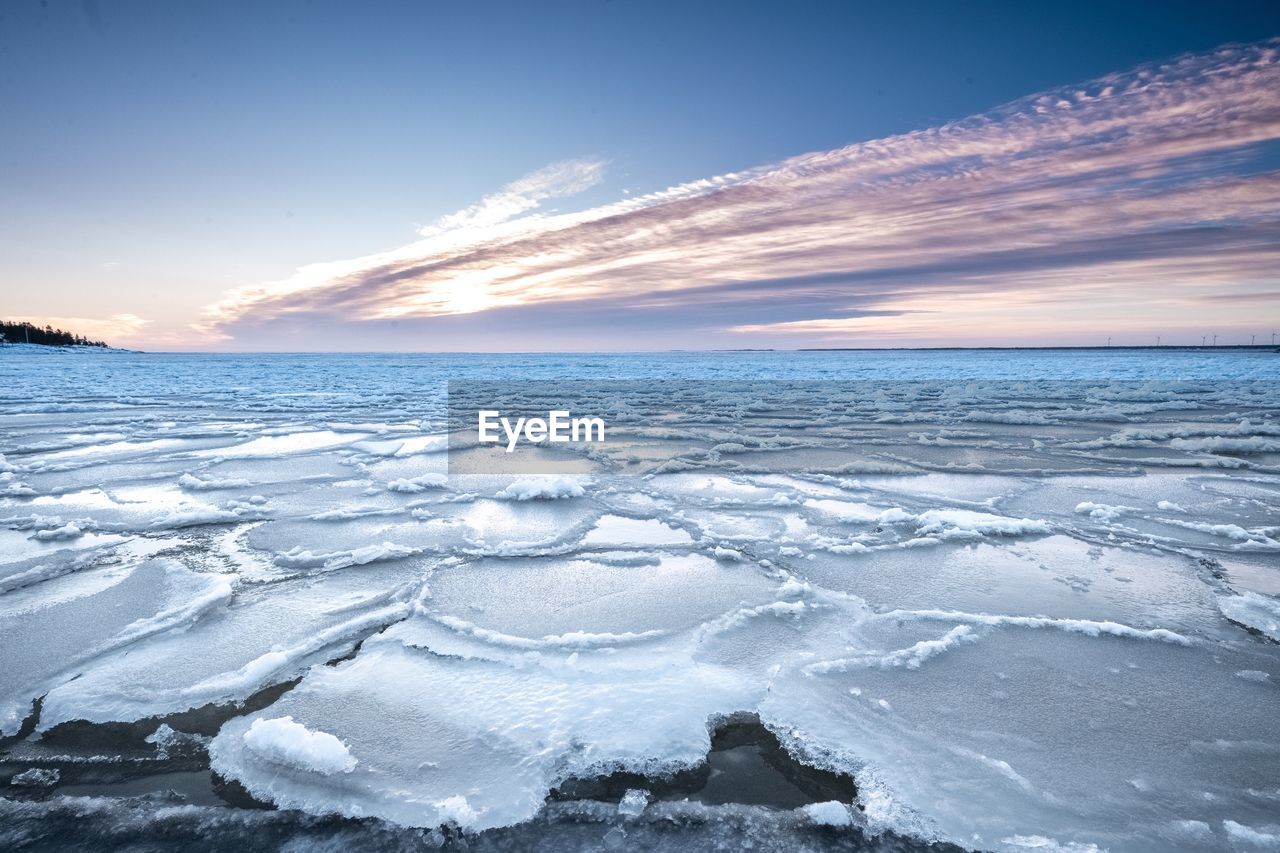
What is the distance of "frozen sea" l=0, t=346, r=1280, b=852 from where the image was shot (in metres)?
1.70

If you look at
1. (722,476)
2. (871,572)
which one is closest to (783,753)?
(871,572)

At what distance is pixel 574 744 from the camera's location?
6.52 feet

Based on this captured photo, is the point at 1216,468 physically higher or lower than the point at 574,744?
higher

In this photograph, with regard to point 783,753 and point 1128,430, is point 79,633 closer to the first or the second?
point 783,753

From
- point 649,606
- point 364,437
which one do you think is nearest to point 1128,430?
point 649,606

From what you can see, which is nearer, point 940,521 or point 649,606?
point 649,606

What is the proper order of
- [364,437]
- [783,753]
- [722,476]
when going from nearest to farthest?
[783,753] < [722,476] < [364,437]

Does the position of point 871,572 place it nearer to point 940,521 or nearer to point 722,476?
point 940,521

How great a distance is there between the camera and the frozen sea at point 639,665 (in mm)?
1702

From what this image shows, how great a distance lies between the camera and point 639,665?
248cm

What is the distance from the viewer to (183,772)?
6.06 feet

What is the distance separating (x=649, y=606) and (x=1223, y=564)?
135 inches

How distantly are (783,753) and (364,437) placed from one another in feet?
27.7

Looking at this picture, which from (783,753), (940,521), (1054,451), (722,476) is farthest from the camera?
(1054,451)
